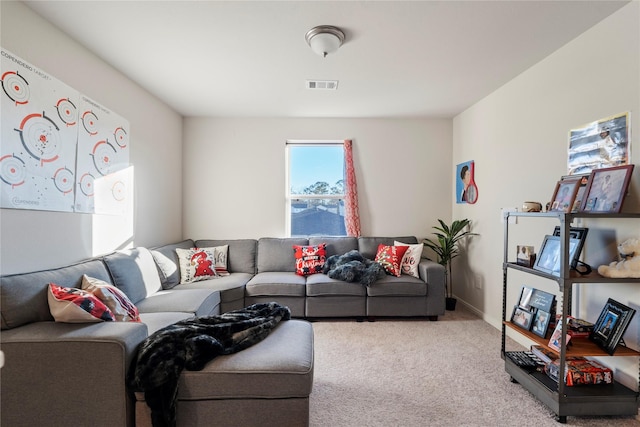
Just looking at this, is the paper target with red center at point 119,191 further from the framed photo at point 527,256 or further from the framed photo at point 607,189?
the framed photo at point 607,189

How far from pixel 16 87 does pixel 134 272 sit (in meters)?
1.45

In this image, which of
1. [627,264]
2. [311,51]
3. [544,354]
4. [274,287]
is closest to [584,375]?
[544,354]

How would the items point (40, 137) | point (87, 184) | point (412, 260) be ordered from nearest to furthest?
point (40, 137) → point (87, 184) → point (412, 260)

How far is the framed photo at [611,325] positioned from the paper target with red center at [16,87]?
3723mm

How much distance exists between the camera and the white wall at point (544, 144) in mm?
1793

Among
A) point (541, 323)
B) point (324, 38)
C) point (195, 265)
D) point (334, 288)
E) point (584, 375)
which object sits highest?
point (324, 38)

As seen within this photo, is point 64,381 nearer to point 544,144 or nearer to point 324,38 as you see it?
point 324,38

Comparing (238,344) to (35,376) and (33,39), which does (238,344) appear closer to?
(35,376)

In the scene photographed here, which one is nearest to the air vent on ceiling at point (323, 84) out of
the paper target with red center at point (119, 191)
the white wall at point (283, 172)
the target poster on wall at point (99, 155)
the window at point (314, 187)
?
the white wall at point (283, 172)

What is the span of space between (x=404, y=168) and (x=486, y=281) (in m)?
1.75

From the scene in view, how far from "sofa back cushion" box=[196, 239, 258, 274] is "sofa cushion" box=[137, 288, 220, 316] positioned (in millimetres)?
975

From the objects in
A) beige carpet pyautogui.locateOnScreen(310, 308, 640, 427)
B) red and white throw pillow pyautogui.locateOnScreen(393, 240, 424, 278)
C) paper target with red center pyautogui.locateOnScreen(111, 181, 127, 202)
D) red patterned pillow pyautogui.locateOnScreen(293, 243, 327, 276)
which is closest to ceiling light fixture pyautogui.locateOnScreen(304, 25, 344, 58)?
paper target with red center pyautogui.locateOnScreen(111, 181, 127, 202)

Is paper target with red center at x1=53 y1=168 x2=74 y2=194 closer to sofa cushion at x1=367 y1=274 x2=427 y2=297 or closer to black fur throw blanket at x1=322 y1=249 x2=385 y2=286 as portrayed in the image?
black fur throw blanket at x1=322 y1=249 x2=385 y2=286

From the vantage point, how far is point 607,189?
1755 mm
